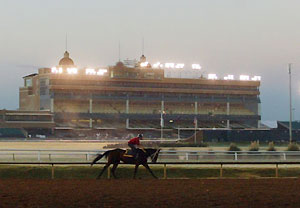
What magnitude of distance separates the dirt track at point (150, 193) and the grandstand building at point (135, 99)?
78.6m

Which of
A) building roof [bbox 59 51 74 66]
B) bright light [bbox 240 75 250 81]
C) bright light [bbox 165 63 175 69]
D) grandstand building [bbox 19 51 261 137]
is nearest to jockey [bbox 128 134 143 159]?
grandstand building [bbox 19 51 261 137]

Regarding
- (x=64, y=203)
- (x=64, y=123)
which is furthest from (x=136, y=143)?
(x=64, y=123)

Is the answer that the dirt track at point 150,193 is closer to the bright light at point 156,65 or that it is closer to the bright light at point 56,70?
the bright light at point 56,70

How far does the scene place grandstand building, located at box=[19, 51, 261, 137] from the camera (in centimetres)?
11006

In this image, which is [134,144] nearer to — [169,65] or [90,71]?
[90,71]

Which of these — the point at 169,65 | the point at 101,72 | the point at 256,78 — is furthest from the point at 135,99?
the point at 256,78

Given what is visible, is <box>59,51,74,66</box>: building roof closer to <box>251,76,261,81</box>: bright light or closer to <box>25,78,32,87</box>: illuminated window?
<box>25,78,32,87</box>: illuminated window

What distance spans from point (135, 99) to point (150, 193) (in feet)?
311

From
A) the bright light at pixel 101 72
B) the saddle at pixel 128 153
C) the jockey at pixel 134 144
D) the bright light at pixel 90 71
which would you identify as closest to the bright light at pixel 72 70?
the bright light at pixel 90 71

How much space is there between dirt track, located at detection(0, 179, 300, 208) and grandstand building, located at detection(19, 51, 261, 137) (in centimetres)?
7860

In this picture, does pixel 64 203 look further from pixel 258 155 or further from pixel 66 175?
pixel 258 155

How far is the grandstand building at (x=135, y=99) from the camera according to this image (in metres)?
110

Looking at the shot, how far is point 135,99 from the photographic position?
379ft

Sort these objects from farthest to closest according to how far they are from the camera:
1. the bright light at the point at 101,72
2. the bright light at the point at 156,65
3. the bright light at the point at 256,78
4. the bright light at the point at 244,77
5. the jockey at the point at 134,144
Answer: the bright light at the point at 256,78 < the bright light at the point at 244,77 < the bright light at the point at 156,65 < the bright light at the point at 101,72 < the jockey at the point at 134,144
